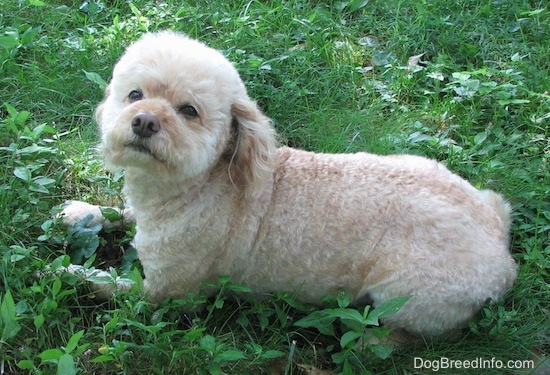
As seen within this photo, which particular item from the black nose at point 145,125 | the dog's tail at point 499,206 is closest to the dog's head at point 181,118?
the black nose at point 145,125

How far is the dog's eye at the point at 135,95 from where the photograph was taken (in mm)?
2537

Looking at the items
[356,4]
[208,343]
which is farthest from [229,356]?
[356,4]

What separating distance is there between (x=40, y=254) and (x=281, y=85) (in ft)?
5.87

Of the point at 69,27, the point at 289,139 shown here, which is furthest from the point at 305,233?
the point at 69,27

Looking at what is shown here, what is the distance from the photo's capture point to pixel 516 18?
4.36 meters

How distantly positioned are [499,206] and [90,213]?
77.3 inches

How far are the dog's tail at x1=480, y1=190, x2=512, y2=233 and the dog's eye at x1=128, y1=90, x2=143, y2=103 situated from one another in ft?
5.29

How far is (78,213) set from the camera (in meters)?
3.09

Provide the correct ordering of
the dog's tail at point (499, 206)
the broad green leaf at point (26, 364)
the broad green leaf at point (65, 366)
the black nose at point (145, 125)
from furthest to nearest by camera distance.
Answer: the dog's tail at point (499, 206) < the black nose at point (145, 125) < the broad green leaf at point (26, 364) < the broad green leaf at point (65, 366)

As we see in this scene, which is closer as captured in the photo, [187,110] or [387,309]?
[387,309]

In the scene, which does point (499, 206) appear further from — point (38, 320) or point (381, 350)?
point (38, 320)

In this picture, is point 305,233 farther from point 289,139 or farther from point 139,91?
point 289,139

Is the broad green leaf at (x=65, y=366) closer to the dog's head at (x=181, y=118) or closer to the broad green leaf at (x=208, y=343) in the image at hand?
the broad green leaf at (x=208, y=343)

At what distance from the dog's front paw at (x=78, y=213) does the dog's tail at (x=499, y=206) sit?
1.84m
